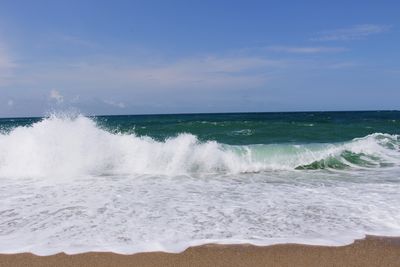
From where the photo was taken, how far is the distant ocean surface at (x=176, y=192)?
13.3ft

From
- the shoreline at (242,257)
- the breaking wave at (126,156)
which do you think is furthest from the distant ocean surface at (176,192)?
the shoreline at (242,257)

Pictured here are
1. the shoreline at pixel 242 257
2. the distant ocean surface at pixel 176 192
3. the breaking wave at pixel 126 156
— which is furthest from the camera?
the breaking wave at pixel 126 156

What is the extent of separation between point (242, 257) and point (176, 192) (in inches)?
116

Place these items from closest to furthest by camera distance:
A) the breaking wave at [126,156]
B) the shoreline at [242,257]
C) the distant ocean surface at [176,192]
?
the shoreline at [242,257], the distant ocean surface at [176,192], the breaking wave at [126,156]

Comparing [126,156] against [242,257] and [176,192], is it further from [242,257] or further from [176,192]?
[242,257]

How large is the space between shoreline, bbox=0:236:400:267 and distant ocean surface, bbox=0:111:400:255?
0.46 feet

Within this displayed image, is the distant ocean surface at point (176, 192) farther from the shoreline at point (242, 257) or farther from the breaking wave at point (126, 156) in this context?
the shoreline at point (242, 257)

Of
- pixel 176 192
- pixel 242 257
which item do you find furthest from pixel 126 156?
pixel 242 257

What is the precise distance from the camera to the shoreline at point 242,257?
3.35 m

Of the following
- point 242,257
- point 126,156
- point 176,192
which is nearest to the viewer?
point 242,257

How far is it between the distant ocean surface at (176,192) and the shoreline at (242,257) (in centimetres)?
14

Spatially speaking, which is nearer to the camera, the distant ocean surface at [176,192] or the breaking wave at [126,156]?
the distant ocean surface at [176,192]

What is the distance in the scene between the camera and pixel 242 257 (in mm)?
3467

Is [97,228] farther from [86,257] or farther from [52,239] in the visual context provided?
[86,257]
